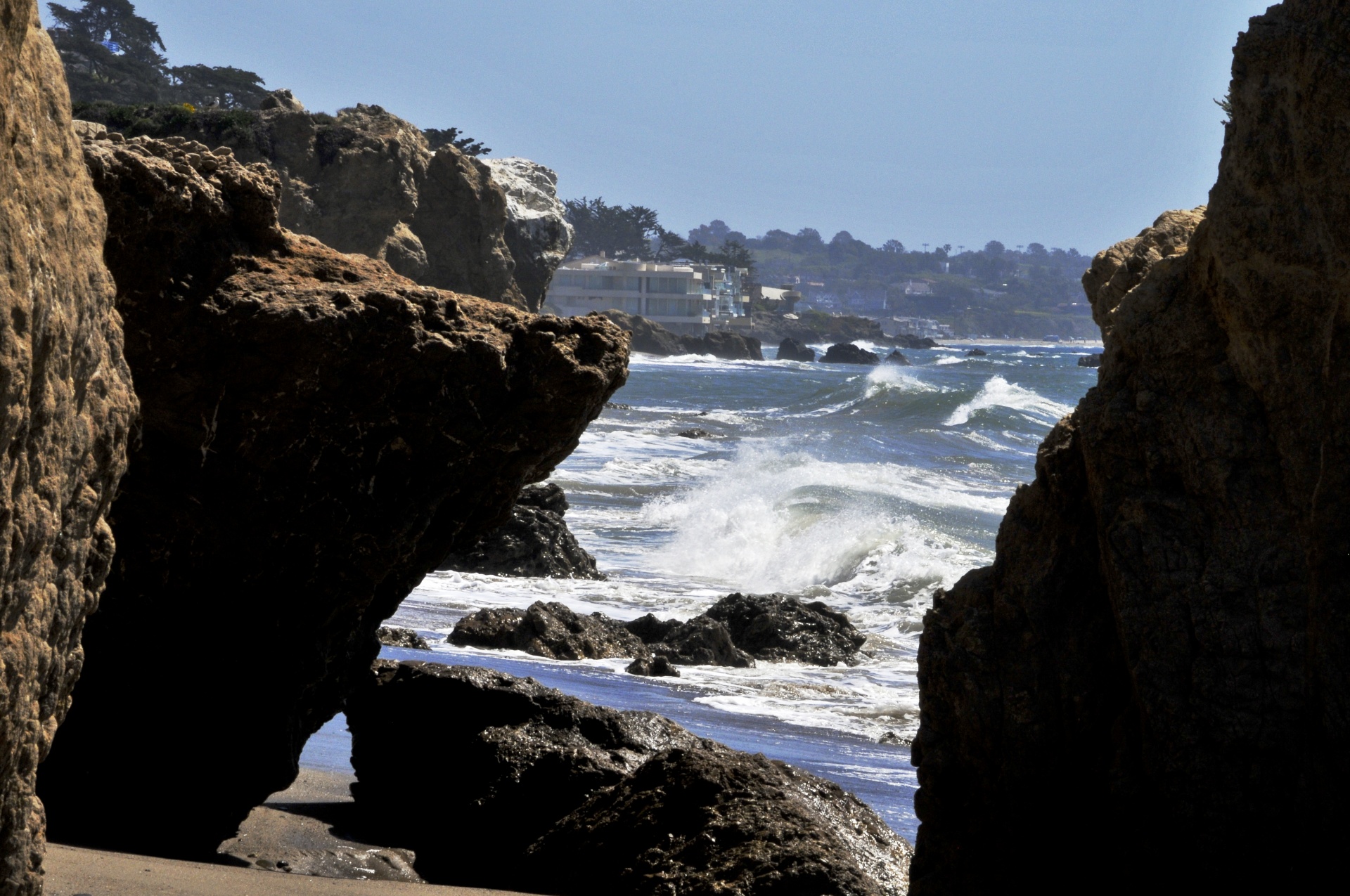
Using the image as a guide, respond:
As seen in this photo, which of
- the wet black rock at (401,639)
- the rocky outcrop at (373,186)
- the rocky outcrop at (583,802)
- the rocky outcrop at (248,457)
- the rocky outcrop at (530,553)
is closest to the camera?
the rocky outcrop at (583,802)

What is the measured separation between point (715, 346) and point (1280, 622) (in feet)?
294

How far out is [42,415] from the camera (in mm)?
2275

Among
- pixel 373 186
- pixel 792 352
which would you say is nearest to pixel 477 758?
pixel 373 186

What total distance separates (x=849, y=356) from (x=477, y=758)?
93635 mm

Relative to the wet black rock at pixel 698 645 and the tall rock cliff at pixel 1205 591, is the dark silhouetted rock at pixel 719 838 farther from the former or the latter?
the wet black rock at pixel 698 645

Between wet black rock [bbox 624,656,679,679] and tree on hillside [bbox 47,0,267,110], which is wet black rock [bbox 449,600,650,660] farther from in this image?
tree on hillside [bbox 47,0,267,110]

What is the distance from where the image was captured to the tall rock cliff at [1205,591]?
10.2ft

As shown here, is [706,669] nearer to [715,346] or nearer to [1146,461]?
[1146,461]

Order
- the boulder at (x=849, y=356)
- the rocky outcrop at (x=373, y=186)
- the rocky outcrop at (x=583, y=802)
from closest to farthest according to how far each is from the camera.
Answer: the rocky outcrop at (x=583, y=802) → the rocky outcrop at (x=373, y=186) → the boulder at (x=849, y=356)

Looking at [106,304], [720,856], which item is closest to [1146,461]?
[720,856]

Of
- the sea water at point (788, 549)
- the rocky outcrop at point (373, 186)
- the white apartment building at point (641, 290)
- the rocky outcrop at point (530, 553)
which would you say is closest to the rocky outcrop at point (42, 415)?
the sea water at point (788, 549)

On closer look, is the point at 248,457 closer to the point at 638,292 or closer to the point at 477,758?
the point at 477,758

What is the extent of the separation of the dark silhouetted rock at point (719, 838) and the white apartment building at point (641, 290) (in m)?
93.3

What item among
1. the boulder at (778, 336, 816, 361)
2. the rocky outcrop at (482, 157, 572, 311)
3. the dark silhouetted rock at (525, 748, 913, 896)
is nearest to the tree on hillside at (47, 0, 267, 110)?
the rocky outcrop at (482, 157, 572, 311)
